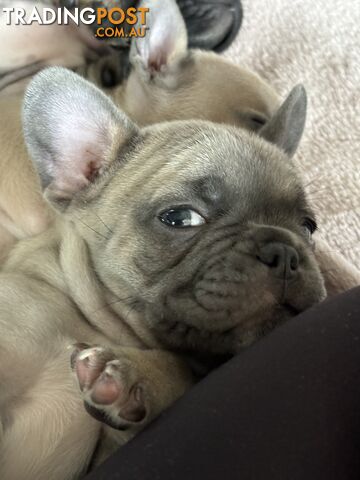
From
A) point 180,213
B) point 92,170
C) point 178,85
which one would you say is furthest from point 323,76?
point 180,213

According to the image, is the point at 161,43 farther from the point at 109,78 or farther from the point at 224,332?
the point at 224,332

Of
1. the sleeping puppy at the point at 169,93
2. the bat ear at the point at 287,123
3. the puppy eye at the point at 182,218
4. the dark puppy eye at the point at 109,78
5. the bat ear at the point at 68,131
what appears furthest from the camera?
the dark puppy eye at the point at 109,78

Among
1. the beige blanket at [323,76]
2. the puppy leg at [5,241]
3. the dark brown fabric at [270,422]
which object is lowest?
→ the puppy leg at [5,241]

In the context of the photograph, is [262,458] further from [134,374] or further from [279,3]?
[279,3]

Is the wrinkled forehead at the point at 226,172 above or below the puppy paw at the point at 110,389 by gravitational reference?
above

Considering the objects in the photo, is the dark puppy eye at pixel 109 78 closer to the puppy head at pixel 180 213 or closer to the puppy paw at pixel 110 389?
the puppy head at pixel 180 213

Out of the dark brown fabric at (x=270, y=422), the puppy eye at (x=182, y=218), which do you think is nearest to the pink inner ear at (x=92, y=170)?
the puppy eye at (x=182, y=218)
